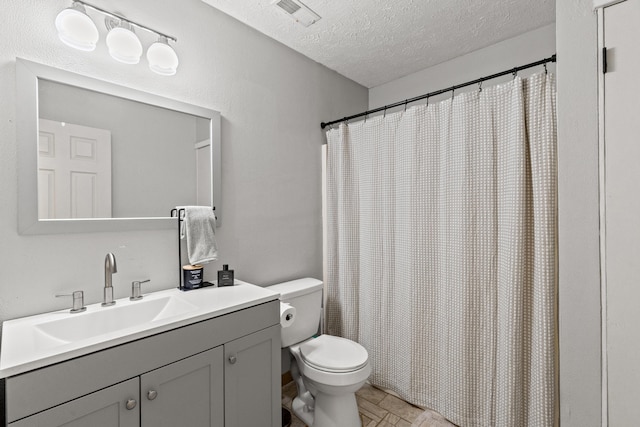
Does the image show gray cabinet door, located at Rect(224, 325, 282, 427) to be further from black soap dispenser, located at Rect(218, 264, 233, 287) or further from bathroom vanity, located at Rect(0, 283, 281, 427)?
black soap dispenser, located at Rect(218, 264, 233, 287)

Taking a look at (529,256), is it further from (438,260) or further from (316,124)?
(316,124)

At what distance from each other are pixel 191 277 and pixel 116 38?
3.82 feet

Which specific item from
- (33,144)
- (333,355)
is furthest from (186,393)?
(33,144)

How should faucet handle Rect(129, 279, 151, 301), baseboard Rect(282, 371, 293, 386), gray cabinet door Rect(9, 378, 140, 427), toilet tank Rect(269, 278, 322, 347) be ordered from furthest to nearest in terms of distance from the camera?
baseboard Rect(282, 371, 293, 386) → toilet tank Rect(269, 278, 322, 347) → faucet handle Rect(129, 279, 151, 301) → gray cabinet door Rect(9, 378, 140, 427)

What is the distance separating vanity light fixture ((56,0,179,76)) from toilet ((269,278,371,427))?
55.9 inches

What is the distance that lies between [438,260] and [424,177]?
53 centimetres

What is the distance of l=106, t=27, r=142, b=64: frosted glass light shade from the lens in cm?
133

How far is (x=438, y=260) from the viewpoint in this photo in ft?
6.06

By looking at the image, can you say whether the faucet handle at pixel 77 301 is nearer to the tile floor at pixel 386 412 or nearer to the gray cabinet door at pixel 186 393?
the gray cabinet door at pixel 186 393

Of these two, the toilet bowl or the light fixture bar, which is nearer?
the light fixture bar

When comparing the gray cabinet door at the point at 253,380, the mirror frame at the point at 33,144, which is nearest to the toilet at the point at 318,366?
the gray cabinet door at the point at 253,380

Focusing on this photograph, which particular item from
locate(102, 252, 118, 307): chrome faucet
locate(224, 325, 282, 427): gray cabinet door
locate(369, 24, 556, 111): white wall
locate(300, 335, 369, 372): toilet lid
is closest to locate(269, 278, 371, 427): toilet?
locate(300, 335, 369, 372): toilet lid

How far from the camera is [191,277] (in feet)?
5.06

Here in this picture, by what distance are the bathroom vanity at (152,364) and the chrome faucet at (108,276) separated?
0.15 feet
